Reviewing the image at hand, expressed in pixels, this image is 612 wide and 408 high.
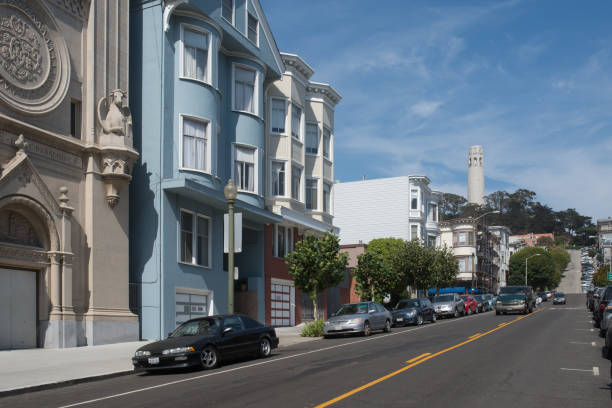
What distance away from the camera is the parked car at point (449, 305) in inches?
1644

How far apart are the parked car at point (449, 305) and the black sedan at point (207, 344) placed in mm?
24929

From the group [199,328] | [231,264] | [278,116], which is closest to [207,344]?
[199,328]

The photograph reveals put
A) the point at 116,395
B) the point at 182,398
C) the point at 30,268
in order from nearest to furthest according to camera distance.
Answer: the point at 182,398 < the point at 116,395 < the point at 30,268

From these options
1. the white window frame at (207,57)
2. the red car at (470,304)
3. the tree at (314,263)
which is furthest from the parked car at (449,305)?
the white window frame at (207,57)

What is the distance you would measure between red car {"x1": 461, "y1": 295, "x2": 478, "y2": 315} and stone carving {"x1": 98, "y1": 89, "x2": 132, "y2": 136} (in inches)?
1184

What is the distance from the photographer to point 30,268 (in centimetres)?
2062

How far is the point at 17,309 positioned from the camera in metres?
20.2

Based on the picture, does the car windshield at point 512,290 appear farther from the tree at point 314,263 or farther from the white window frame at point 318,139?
the tree at point 314,263

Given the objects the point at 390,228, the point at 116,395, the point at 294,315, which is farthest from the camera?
the point at 390,228

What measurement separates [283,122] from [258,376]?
2275 cm

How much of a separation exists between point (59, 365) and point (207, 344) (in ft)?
13.1

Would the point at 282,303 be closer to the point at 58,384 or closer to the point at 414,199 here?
the point at 58,384

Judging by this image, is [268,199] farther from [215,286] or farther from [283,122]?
[215,286]

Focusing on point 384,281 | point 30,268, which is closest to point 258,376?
point 30,268
